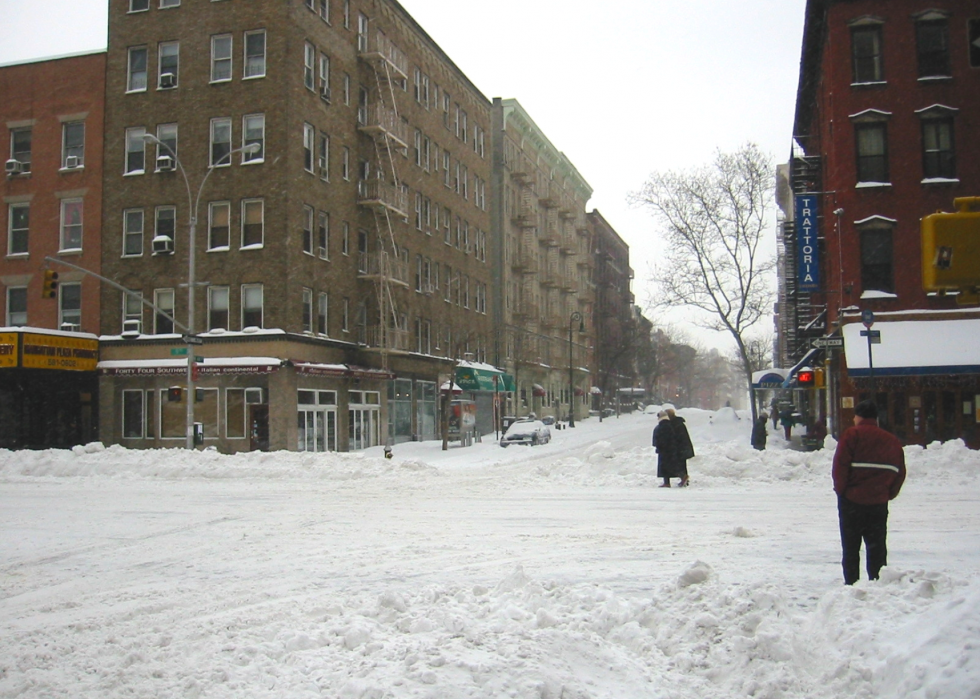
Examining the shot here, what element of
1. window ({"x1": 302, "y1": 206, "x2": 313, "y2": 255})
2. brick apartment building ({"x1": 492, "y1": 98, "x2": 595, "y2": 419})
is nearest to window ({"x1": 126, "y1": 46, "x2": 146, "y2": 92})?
window ({"x1": 302, "y1": 206, "x2": 313, "y2": 255})

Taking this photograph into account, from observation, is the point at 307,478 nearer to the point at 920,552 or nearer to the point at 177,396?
the point at 177,396

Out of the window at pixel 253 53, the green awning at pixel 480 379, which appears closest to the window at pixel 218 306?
the window at pixel 253 53

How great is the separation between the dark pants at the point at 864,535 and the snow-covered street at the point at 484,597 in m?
0.29

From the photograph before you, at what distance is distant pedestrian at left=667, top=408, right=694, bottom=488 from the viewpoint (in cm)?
→ 1916

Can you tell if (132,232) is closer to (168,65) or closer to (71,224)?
(71,224)

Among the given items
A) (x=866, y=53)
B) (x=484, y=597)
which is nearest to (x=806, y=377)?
(x=866, y=53)

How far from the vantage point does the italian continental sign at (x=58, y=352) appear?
3403 cm

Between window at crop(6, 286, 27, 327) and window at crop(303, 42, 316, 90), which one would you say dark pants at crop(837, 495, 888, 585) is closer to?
window at crop(303, 42, 316, 90)

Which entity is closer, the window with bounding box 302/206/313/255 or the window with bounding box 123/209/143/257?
the window with bounding box 302/206/313/255

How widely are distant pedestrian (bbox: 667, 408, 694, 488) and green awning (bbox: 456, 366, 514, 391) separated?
28.2 meters

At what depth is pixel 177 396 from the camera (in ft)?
100

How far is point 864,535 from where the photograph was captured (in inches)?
328

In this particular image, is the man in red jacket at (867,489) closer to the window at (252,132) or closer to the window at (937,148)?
the window at (937,148)

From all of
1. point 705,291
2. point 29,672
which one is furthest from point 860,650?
point 705,291
